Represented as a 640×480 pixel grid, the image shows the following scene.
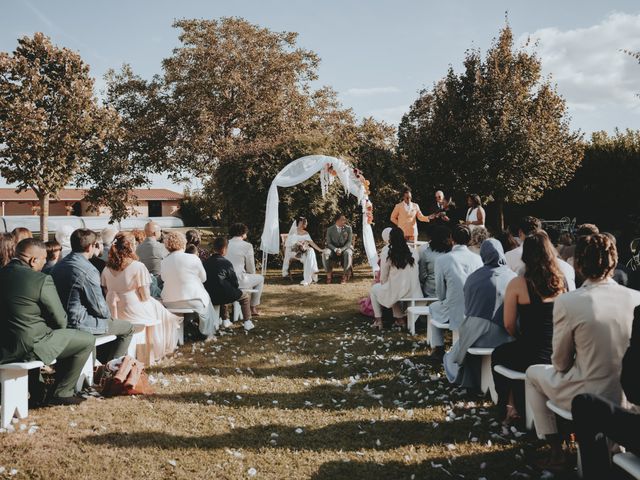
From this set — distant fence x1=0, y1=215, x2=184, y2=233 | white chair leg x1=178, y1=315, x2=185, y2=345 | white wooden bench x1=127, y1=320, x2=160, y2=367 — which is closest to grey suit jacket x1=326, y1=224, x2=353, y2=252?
white chair leg x1=178, y1=315, x2=185, y2=345

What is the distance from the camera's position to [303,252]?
14.3 meters

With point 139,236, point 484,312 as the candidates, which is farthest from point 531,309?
point 139,236

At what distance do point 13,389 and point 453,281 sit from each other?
4.82 metres

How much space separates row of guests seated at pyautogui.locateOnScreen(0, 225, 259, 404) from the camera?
15.3 feet

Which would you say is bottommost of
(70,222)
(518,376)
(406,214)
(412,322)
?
(412,322)

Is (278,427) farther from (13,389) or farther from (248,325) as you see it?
(248,325)

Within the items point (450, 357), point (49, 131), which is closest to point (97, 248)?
point (450, 357)

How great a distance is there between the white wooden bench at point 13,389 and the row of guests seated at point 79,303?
10 cm

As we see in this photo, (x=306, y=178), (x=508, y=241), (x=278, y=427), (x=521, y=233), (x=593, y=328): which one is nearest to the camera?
(x=593, y=328)

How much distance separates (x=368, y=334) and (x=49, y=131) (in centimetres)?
2143

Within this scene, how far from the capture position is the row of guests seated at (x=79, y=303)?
15.3 ft

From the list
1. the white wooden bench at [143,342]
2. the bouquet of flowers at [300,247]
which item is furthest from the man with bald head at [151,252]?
the bouquet of flowers at [300,247]

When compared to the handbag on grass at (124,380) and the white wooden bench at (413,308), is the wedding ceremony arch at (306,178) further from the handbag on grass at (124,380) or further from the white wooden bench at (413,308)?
the handbag on grass at (124,380)

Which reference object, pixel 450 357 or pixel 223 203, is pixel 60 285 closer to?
pixel 450 357
